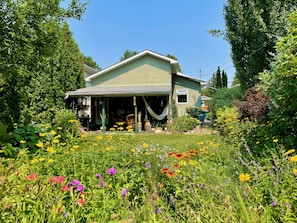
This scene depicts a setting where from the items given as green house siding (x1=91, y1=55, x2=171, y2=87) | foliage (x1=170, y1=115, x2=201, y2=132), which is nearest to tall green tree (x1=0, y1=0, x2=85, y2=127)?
foliage (x1=170, y1=115, x2=201, y2=132)

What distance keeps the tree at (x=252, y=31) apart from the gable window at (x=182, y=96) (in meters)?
6.02

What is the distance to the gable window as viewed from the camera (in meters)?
20.9

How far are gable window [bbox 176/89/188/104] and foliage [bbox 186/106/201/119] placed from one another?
116cm

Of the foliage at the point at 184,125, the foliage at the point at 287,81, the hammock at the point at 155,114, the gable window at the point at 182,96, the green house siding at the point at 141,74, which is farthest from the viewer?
the gable window at the point at 182,96

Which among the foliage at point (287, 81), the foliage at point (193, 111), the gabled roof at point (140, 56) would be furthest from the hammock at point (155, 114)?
the foliage at point (287, 81)

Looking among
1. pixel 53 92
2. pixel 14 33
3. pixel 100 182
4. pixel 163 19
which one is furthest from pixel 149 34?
pixel 100 182

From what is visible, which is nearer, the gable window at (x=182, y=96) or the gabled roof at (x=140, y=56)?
the gabled roof at (x=140, y=56)

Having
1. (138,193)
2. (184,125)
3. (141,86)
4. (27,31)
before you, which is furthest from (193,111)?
(138,193)

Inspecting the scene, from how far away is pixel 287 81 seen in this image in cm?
412

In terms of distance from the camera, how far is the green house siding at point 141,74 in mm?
19781

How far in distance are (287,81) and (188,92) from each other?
1687 centimetres

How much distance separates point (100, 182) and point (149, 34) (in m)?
31.1

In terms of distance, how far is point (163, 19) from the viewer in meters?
22.8

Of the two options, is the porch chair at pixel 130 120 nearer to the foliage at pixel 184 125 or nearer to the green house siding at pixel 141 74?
the foliage at pixel 184 125
